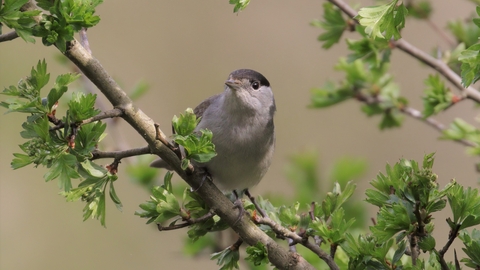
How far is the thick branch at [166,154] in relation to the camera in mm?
1942

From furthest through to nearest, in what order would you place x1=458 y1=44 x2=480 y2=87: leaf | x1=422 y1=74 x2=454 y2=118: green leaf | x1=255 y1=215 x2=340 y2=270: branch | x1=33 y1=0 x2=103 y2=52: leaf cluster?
x1=422 y1=74 x2=454 y2=118: green leaf → x1=255 y1=215 x2=340 y2=270: branch → x1=33 y1=0 x2=103 y2=52: leaf cluster → x1=458 y1=44 x2=480 y2=87: leaf

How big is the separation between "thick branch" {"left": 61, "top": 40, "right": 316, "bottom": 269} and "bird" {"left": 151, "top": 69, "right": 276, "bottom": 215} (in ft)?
2.27

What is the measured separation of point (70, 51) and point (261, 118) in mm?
1689

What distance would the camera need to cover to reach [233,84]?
134 inches

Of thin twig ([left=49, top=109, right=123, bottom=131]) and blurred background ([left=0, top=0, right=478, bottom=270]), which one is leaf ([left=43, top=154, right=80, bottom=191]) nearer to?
thin twig ([left=49, top=109, right=123, bottom=131])

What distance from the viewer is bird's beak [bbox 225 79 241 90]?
3.38 meters

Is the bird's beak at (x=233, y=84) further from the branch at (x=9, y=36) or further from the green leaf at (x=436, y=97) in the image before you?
the branch at (x=9, y=36)

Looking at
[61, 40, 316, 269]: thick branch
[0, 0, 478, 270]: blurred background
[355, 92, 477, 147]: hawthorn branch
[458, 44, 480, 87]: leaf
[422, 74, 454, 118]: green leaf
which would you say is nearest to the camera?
[458, 44, 480, 87]: leaf

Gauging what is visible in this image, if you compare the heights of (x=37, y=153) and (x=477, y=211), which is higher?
(x=37, y=153)

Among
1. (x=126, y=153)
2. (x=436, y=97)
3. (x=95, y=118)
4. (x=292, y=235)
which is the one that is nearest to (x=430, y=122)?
(x=436, y=97)

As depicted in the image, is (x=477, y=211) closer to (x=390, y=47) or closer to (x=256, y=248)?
(x=256, y=248)

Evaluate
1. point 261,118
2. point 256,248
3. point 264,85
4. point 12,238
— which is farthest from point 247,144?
point 12,238

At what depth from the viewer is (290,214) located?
7.68ft

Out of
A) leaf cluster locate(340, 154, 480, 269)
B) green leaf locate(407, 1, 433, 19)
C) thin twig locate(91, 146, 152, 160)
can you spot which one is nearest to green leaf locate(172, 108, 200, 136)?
thin twig locate(91, 146, 152, 160)
